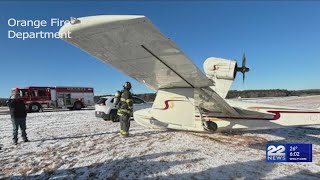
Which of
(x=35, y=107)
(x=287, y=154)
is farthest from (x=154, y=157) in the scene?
(x=35, y=107)

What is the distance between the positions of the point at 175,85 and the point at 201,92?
1.08 meters

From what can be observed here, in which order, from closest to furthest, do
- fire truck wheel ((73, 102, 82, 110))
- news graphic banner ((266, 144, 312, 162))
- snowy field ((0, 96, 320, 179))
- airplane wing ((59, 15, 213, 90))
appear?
airplane wing ((59, 15, 213, 90)), snowy field ((0, 96, 320, 179)), news graphic banner ((266, 144, 312, 162)), fire truck wheel ((73, 102, 82, 110))

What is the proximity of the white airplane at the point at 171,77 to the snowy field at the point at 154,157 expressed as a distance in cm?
74

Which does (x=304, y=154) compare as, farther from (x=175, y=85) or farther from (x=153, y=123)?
(x=153, y=123)

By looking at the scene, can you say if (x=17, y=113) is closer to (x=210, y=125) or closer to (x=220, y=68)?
(x=210, y=125)

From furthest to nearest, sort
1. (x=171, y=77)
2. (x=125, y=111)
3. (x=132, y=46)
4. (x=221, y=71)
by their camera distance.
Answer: (x=125, y=111) → (x=221, y=71) → (x=171, y=77) → (x=132, y=46)

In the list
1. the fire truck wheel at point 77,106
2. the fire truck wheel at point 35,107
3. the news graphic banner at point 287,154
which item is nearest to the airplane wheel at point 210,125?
the news graphic banner at point 287,154

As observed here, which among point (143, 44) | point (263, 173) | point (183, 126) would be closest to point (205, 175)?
point (263, 173)

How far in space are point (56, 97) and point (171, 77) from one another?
91.7 feet

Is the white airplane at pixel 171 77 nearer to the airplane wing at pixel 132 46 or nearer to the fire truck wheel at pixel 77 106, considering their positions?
the airplane wing at pixel 132 46

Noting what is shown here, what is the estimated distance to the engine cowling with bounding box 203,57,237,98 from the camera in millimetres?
10023

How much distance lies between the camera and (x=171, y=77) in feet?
26.3

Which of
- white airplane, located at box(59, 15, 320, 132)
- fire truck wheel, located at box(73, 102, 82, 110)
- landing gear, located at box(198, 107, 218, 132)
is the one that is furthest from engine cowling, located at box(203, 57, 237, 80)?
fire truck wheel, located at box(73, 102, 82, 110)

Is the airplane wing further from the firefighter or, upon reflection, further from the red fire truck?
the red fire truck
